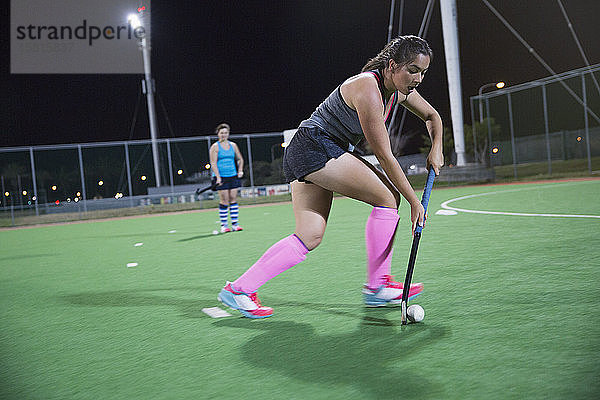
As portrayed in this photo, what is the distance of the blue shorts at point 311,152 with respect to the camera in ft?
10.9

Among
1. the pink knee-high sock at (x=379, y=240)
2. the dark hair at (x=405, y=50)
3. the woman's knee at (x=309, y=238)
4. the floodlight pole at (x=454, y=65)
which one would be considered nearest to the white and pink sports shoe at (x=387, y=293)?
the pink knee-high sock at (x=379, y=240)

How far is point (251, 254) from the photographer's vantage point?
22.1 feet

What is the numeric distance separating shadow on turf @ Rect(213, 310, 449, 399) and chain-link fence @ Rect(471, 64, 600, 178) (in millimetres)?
19748

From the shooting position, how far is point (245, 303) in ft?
11.6

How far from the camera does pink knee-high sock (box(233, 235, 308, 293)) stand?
341 cm

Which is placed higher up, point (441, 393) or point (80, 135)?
point (80, 135)

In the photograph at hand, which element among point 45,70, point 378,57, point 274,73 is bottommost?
point 378,57

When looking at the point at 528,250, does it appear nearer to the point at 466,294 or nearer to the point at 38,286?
the point at 466,294

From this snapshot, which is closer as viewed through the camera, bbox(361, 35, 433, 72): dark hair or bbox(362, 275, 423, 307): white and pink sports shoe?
bbox(361, 35, 433, 72): dark hair

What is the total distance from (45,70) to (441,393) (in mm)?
26791

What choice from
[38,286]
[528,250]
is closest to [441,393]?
[528,250]

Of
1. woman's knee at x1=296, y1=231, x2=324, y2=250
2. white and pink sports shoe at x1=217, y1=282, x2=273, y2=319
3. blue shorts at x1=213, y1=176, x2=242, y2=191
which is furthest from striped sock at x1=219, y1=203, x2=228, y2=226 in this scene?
woman's knee at x1=296, y1=231, x2=324, y2=250

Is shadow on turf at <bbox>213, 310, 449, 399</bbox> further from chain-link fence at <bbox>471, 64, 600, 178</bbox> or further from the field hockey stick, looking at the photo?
chain-link fence at <bbox>471, 64, 600, 178</bbox>

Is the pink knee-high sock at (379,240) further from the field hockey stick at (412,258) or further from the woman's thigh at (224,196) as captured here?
the woman's thigh at (224,196)
